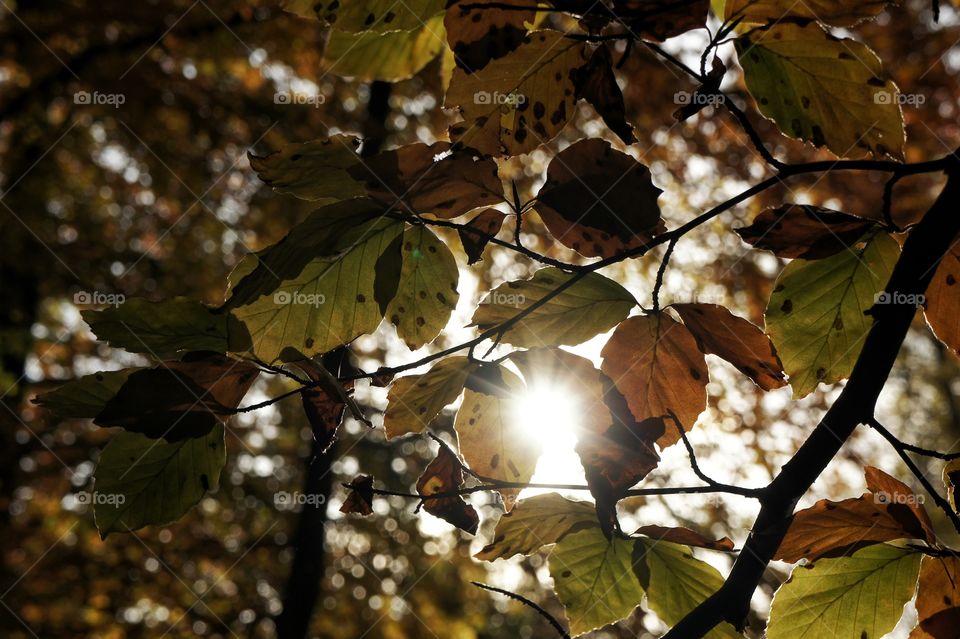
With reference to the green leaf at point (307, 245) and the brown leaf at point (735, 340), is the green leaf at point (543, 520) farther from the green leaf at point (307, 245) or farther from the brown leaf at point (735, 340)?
the green leaf at point (307, 245)

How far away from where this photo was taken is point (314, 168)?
0.52 m

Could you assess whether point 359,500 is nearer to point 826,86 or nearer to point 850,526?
point 850,526

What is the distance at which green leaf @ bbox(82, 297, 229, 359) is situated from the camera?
0.56 metres

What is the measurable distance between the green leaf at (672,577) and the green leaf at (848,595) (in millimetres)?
62

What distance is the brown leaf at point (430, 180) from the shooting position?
0.52 metres

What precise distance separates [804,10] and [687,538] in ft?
1.52

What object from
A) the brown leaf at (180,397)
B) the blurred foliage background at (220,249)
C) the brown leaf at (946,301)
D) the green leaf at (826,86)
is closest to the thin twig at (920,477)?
the brown leaf at (946,301)

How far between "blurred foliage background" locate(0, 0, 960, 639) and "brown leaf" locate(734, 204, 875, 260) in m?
4.26

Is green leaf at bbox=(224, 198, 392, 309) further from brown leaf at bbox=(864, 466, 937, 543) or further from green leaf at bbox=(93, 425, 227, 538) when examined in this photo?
brown leaf at bbox=(864, 466, 937, 543)

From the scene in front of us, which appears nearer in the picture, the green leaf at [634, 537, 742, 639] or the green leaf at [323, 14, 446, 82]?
the green leaf at [634, 537, 742, 639]

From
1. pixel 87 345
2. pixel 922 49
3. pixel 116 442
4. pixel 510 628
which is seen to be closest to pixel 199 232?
pixel 87 345

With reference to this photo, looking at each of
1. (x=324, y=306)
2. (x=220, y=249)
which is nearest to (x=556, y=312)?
(x=324, y=306)

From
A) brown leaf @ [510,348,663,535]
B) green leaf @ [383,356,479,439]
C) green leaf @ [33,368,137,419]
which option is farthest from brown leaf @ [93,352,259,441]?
brown leaf @ [510,348,663,535]

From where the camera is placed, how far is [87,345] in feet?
18.3
